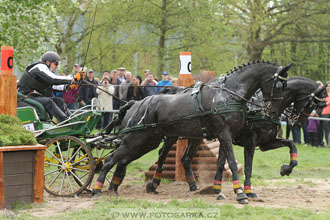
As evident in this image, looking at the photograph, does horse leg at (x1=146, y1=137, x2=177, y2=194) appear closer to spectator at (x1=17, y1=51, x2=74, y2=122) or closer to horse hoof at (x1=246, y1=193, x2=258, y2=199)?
horse hoof at (x1=246, y1=193, x2=258, y2=199)

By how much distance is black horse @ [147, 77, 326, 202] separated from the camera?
377 inches

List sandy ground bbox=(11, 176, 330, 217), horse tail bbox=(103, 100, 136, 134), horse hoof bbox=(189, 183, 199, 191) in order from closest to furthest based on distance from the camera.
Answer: sandy ground bbox=(11, 176, 330, 217)
horse tail bbox=(103, 100, 136, 134)
horse hoof bbox=(189, 183, 199, 191)

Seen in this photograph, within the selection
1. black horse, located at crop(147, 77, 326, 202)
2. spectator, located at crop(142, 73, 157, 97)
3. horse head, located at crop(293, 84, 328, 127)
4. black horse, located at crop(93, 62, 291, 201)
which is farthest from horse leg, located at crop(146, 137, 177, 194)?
spectator, located at crop(142, 73, 157, 97)

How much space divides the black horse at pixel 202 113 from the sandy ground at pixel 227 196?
0.45 metres

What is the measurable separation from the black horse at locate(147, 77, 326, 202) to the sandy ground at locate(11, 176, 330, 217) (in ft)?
1.04

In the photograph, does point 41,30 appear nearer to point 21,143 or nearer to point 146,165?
point 146,165

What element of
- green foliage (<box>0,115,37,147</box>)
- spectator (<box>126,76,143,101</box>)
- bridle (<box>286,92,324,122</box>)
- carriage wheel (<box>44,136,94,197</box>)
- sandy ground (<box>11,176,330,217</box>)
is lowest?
sandy ground (<box>11,176,330,217</box>)

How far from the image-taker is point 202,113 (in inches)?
353

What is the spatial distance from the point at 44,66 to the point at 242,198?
12.3 ft

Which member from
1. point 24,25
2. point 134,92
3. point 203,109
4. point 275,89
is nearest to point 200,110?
point 203,109

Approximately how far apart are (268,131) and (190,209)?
2.60 meters

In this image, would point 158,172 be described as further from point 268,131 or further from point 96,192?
point 268,131

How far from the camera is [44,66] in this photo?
31.3 feet

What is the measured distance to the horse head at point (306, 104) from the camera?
9945 mm
